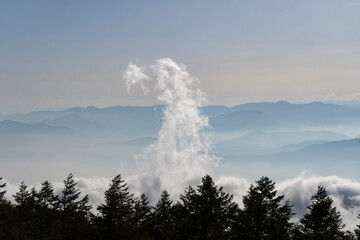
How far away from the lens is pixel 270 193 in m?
29.4

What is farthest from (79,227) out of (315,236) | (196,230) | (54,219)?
(315,236)

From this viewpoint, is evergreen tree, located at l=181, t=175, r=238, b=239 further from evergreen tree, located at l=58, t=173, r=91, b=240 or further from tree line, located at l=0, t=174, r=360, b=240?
evergreen tree, located at l=58, t=173, r=91, b=240

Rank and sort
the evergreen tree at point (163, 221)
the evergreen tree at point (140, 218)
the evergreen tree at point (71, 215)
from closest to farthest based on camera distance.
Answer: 1. the evergreen tree at point (163, 221)
2. the evergreen tree at point (71, 215)
3. the evergreen tree at point (140, 218)

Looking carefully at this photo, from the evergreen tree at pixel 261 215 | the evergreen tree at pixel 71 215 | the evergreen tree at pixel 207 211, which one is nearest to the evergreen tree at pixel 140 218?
the evergreen tree at pixel 71 215

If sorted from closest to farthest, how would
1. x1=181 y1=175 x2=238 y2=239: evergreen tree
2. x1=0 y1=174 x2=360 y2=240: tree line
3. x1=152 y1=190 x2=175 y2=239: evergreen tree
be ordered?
1. x1=181 y1=175 x2=238 y2=239: evergreen tree
2. x1=0 y1=174 x2=360 y2=240: tree line
3. x1=152 y1=190 x2=175 y2=239: evergreen tree

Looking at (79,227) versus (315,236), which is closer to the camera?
(315,236)

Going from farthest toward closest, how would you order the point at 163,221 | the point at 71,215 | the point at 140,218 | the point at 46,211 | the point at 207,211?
the point at 46,211 → the point at 71,215 → the point at 140,218 → the point at 163,221 → the point at 207,211

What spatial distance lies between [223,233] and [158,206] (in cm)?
1859

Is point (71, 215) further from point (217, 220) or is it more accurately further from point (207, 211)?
point (217, 220)

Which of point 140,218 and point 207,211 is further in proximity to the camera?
point 140,218

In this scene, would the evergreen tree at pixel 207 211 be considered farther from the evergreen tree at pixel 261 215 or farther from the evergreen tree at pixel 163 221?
the evergreen tree at pixel 163 221

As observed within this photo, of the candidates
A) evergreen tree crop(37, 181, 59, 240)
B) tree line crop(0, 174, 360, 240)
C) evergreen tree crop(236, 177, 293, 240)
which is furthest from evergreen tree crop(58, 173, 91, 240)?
evergreen tree crop(236, 177, 293, 240)

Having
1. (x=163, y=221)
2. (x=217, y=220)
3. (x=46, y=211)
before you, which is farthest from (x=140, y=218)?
(x=217, y=220)

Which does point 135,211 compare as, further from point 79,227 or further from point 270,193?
point 270,193
